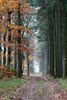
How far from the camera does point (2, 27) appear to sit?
13055mm

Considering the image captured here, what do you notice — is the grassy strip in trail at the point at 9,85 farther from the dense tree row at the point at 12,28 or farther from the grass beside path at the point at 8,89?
the dense tree row at the point at 12,28

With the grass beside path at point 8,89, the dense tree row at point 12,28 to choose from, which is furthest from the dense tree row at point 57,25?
the grass beside path at point 8,89

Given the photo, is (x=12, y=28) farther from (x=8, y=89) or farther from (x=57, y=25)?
(x=8, y=89)

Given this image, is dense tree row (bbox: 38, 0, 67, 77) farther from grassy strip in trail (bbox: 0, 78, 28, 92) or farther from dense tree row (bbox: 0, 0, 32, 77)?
grassy strip in trail (bbox: 0, 78, 28, 92)

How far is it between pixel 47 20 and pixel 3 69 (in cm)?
953

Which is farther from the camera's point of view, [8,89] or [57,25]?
[57,25]

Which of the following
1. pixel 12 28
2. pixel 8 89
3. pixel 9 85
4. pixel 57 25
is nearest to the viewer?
pixel 8 89

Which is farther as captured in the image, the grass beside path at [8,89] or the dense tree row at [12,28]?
the dense tree row at [12,28]

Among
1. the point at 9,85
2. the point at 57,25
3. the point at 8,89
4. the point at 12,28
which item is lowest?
the point at 9,85

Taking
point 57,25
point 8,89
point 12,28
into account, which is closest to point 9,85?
point 8,89

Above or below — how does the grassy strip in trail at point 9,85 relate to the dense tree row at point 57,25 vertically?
below

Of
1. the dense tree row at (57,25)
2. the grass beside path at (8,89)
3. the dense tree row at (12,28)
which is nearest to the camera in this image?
the grass beside path at (8,89)

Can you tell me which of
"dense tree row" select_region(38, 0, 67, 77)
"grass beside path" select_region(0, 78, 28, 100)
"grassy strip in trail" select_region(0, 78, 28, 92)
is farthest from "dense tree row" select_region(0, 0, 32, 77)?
"grass beside path" select_region(0, 78, 28, 100)

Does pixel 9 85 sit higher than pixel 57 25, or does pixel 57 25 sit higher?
pixel 57 25
